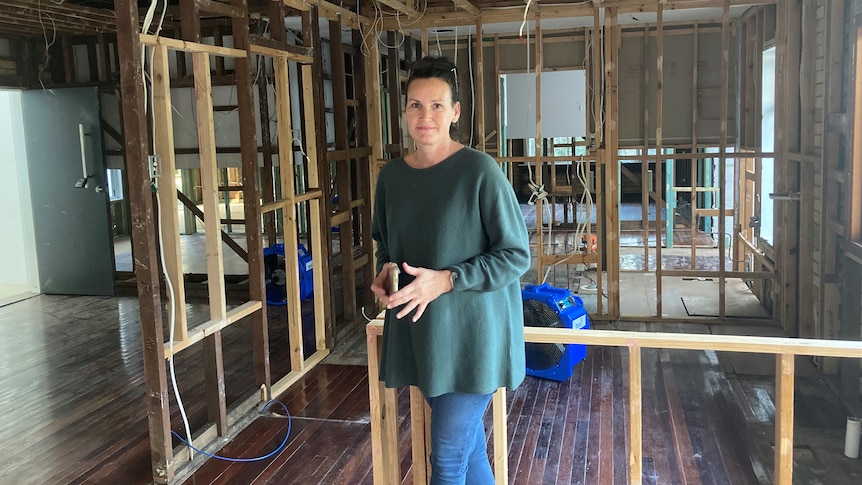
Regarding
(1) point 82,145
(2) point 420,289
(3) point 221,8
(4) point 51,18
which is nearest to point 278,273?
(1) point 82,145

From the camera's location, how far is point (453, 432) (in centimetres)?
183

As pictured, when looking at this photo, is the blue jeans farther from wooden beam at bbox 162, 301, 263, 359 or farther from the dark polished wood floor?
wooden beam at bbox 162, 301, 263, 359

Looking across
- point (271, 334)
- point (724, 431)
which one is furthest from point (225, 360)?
point (724, 431)

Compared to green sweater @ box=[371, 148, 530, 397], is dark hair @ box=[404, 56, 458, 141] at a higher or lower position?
higher

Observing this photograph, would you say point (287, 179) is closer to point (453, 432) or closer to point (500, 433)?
point (500, 433)

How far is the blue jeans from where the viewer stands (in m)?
1.82

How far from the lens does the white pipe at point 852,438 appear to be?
365cm

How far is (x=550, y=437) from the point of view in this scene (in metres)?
3.85

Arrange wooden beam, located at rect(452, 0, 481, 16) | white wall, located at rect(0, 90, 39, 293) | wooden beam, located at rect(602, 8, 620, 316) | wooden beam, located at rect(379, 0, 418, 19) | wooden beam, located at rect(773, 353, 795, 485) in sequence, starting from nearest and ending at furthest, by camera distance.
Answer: wooden beam, located at rect(773, 353, 795, 485) → wooden beam, located at rect(379, 0, 418, 19) → wooden beam, located at rect(452, 0, 481, 16) → wooden beam, located at rect(602, 8, 620, 316) → white wall, located at rect(0, 90, 39, 293)

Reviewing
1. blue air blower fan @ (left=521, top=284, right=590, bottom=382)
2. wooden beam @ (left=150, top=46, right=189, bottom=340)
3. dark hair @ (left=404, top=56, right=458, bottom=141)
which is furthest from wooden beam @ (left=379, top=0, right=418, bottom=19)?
dark hair @ (left=404, top=56, right=458, bottom=141)

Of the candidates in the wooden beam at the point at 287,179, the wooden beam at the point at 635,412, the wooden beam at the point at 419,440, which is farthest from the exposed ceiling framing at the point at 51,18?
the wooden beam at the point at 635,412

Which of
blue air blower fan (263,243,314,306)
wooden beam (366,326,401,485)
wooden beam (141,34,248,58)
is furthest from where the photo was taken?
blue air blower fan (263,243,314,306)

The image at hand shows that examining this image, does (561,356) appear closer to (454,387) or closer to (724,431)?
(724,431)

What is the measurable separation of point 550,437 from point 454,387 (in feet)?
7.40
